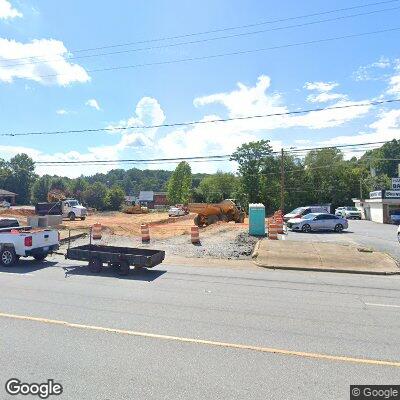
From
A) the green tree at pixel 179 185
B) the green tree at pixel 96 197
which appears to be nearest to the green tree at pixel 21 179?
the green tree at pixel 96 197

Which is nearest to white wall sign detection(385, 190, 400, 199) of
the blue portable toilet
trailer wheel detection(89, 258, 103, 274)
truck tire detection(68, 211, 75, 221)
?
the blue portable toilet

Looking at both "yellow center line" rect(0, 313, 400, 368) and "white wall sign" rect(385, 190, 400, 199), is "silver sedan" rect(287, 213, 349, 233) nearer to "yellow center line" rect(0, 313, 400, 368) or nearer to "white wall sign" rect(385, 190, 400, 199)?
"white wall sign" rect(385, 190, 400, 199)

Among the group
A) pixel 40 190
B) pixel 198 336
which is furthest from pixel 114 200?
pixel 198 336

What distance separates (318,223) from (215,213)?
8.92m

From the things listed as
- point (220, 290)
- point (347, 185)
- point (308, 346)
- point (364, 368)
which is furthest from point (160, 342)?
point (347, 185)

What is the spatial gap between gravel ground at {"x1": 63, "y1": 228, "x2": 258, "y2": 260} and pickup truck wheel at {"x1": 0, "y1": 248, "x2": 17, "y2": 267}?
235 inches

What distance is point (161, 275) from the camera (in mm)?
12852

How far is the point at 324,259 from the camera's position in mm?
15648

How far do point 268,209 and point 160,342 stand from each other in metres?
59.5

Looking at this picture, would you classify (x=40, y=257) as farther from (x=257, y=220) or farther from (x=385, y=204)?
(x=385, y=204)

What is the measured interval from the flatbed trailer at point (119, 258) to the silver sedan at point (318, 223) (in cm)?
1708

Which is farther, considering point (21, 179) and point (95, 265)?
point (21, 179)

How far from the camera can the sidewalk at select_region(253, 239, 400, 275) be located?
47.7 ft

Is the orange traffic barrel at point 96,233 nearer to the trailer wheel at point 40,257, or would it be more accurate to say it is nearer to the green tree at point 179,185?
the trailer wheel at point 40,257
